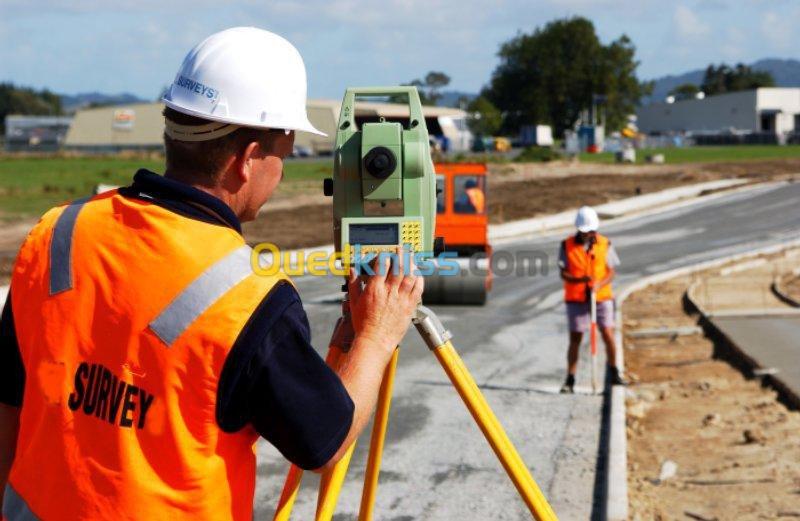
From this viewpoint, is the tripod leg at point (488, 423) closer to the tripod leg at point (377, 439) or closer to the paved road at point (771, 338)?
the tripod leg at point (377, 439)

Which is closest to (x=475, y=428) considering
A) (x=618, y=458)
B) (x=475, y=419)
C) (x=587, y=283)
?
(x=618, y=458)

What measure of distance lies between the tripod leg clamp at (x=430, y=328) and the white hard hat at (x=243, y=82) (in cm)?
76

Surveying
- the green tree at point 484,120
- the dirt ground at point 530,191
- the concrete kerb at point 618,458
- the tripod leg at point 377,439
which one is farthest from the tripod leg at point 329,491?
the green tree at point 484,120

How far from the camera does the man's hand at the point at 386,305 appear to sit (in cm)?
245

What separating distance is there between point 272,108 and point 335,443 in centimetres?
73

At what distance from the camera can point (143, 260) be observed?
7.38ft

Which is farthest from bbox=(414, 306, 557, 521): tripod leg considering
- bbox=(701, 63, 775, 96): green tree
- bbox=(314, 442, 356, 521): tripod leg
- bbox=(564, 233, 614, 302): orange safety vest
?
bbox=(701, 63, 775, 96): green tree

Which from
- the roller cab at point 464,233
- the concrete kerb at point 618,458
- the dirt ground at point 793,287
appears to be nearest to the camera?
the concrete kerb at point 618,458

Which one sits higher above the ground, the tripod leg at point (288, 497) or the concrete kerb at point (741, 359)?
the tripod leg at point (288, 497)

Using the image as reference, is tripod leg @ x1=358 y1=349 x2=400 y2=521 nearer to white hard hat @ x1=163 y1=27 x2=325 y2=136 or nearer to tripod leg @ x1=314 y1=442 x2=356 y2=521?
tripod leg @ x1=314 y1=442 x2=356 y2=521

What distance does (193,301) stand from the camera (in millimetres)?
2189

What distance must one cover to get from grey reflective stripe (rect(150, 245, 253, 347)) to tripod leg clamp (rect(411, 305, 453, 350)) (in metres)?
0.90

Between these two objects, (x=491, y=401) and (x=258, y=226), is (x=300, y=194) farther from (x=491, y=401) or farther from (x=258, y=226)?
(x=491, y=401)

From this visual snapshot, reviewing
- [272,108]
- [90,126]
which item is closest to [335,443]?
[272,108]
